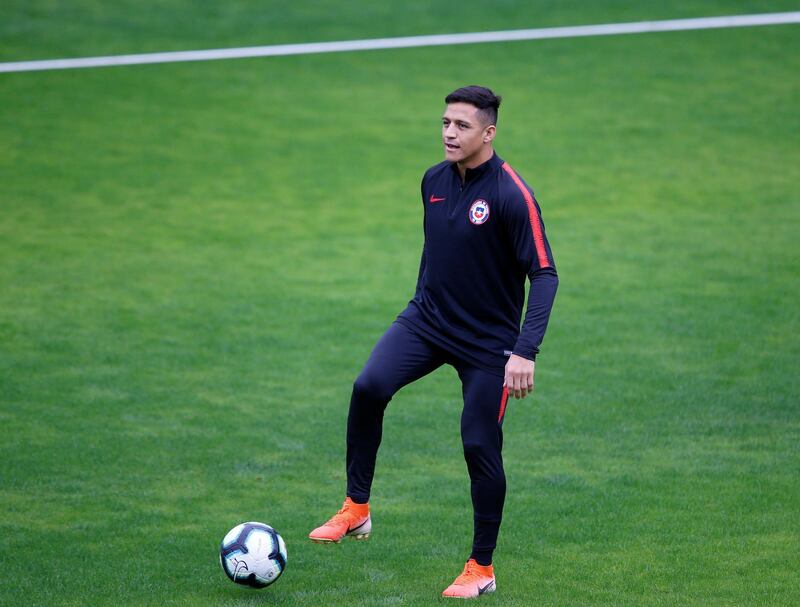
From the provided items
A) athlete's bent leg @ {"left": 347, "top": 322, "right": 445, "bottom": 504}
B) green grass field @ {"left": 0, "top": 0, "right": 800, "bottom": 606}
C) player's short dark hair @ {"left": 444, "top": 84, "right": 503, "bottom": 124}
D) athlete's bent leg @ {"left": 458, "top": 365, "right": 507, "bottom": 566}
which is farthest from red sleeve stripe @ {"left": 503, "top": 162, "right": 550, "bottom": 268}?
green grass field @ {"left": 0, "top": 0, "right": 800, "bottom": 606}

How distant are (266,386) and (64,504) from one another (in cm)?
280

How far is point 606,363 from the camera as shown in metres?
10.2

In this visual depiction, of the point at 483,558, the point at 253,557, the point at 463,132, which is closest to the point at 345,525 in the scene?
the point at 253,557

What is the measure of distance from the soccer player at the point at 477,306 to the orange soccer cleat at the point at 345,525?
516mm

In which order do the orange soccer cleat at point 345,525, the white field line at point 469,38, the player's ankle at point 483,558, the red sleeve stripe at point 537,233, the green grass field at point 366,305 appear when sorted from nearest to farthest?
the red sleeve stripe at point 537,233 → the player's ankle at point 483,558 → the orange soccer cleat at point 345,525 → the green grass field at point 366,305 → the white field line at point 469,38

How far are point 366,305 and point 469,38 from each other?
10107 mm

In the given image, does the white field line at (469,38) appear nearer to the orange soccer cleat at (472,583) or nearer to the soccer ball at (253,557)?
the soccer ball at (253,557)

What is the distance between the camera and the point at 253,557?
18.4ft

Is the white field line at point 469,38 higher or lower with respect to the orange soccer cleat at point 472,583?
higher

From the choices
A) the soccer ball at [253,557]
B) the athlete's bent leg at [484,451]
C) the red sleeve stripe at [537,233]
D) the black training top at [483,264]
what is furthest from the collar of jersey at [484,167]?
the soccer ball at [253,557]

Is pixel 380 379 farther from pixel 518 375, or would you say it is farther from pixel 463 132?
pixel 463 132

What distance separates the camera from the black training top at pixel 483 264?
557cm

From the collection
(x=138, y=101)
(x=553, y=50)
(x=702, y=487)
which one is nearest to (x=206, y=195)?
(x=138, y=101)

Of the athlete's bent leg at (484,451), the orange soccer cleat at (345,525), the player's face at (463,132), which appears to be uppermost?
the player's face at (463,132)
